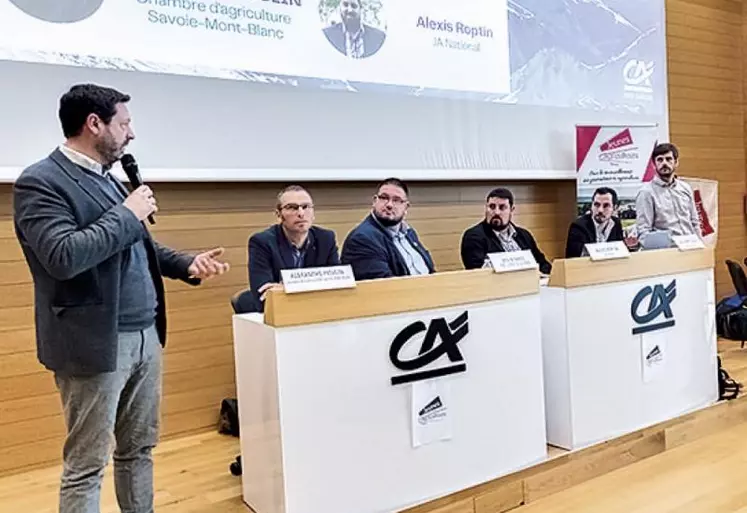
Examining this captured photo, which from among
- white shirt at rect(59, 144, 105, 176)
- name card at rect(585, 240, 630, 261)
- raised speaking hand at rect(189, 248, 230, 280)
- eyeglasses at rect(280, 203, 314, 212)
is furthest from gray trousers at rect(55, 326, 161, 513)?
name card at rect(585, 240, 630, 261)

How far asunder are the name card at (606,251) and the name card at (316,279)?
1180 mm

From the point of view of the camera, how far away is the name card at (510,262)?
2648mm

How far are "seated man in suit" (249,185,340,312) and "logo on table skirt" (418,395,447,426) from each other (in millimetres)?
803

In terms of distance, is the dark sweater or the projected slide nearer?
the dark sweater

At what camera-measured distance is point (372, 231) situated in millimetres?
3193

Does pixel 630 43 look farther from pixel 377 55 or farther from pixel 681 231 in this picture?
pixel 377 55

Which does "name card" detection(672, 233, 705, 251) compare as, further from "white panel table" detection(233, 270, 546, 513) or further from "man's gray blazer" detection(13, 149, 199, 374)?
"man's gray blazer" detection(13, 149, 199, 374)

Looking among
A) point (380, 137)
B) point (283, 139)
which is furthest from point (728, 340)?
point (283, 139)

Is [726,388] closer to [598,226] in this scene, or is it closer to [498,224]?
[598,226]

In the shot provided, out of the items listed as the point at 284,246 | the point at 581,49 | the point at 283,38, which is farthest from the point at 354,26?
the point at 581,49

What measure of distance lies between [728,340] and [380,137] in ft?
10.3

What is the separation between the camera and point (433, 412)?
8.03 feet

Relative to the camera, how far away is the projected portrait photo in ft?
12.1

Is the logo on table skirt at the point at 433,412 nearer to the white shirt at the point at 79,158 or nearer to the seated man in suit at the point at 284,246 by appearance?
the seated man in suit at the point at 284,246
